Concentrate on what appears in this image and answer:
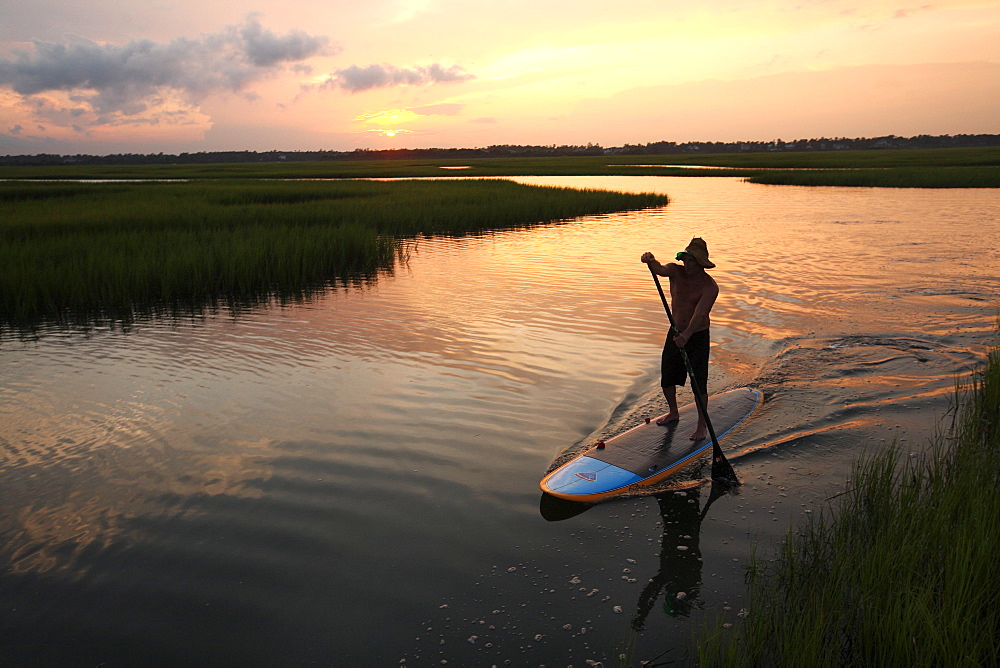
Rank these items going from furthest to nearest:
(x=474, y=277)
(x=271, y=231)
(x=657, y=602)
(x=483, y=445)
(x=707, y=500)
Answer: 1. (x=271, y=231)
2. (x=474, y=277)
3. (x=483, y=445)
4. (x=707, y=500)
5. (x=657, y=602)

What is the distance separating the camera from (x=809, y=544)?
4.48m

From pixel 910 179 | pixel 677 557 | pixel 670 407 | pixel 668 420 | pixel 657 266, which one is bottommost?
pixel 677 557

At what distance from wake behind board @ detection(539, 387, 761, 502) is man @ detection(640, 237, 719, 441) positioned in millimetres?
203

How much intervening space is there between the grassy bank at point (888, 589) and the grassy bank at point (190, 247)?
38.9 feet

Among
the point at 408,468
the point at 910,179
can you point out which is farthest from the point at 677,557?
the point at 910,179

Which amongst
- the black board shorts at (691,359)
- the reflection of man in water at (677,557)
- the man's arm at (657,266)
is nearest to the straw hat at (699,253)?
the man's arm at (657,266)

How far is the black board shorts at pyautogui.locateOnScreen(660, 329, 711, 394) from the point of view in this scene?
6465 mm

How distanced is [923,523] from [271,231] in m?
16.9

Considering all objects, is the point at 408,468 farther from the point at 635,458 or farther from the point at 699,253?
the point at 699,253

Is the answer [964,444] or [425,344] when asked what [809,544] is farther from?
[425,344]

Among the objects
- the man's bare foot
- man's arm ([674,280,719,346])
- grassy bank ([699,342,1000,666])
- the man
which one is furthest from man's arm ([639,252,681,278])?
grassy bank ([699,342,1000,666])

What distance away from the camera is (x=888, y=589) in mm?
3418

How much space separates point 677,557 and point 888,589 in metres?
1.49

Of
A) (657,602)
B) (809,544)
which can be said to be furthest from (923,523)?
Answer: (657,602)
